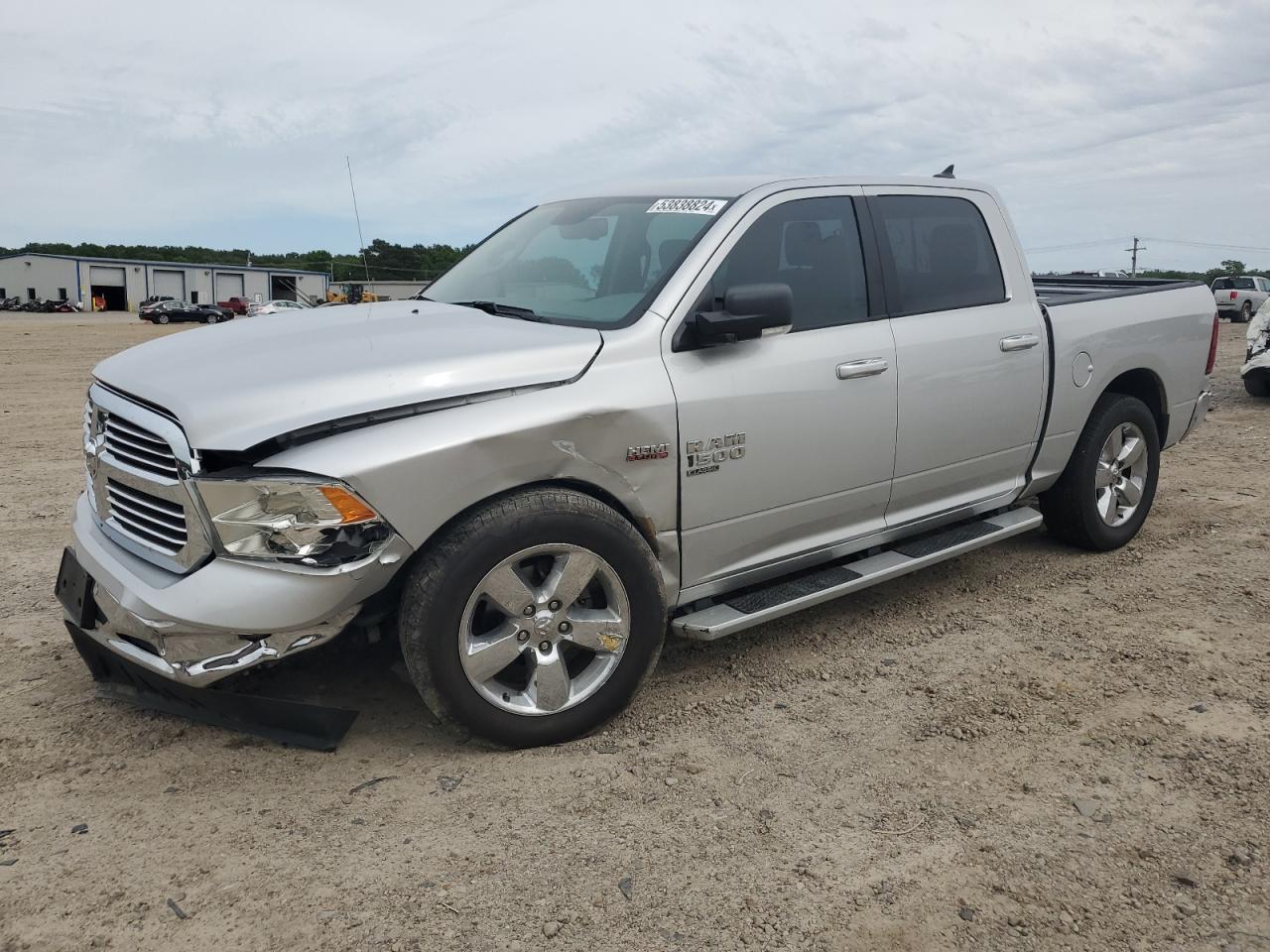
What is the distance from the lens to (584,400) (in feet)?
11.0

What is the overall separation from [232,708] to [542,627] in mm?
984

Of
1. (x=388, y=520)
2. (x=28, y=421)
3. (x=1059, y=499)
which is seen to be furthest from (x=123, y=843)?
(x=28, y=421)

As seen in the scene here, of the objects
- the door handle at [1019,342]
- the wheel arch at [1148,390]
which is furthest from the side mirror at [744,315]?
the wheel arch at [1148,390]

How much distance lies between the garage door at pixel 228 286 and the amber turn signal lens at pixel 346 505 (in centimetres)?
8469

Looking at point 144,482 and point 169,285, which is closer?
point 144,482

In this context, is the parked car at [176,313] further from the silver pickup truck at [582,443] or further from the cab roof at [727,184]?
the silver pickup truck at [582,443]

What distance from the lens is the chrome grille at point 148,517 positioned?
309cm

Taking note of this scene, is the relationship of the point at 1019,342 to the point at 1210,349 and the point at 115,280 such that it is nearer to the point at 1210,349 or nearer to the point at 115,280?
the point at 1210,349

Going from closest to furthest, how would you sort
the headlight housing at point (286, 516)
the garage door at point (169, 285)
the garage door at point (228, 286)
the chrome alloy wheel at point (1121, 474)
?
A: 1. the headlight housing at point (286, 516)
2. the chrome alloy wheel at point (1121, 474)
3. the garage door at point (169, 285)
4. the garage door at point (228, 286)

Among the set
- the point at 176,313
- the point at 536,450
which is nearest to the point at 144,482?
the point at 536,450

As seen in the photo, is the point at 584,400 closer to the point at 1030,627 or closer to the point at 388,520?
the point at 388,520

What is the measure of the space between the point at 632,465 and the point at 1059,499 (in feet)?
9.93

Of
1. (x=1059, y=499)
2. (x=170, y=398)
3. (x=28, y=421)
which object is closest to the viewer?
(x=170, y=398)

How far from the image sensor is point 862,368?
407 cm
